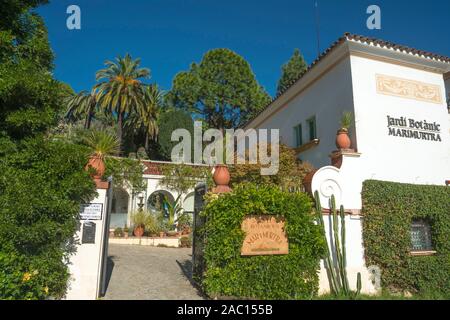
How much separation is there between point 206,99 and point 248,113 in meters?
4.12

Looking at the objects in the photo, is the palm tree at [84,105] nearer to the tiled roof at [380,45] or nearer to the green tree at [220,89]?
the green tree at [220,89]

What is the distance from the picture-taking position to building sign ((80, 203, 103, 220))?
20.8 feet

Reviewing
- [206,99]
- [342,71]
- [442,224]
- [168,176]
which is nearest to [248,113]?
[206,99]

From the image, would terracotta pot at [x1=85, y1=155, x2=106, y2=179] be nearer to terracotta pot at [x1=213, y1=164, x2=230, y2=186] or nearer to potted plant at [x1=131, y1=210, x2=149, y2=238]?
terracotta pot at [x1=213, y1=164, x2=230, y2=186]

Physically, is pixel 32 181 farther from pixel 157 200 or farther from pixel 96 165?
pixel 157 200

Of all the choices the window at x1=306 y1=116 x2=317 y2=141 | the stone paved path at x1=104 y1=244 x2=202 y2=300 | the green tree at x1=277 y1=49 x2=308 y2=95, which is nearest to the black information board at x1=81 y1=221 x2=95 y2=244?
the stone paved path at x1=104 y1=244 x2=202 y2=300

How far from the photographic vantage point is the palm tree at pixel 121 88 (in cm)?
2548

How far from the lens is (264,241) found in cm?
677

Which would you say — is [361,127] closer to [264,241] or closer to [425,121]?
[425,121]

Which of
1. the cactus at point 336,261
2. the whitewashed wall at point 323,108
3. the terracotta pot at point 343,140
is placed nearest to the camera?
the cactus at point 336,261

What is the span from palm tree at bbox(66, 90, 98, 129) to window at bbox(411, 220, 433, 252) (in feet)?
85.5

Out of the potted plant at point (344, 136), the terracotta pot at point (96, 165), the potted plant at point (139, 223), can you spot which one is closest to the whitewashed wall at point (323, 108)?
the potted plant at point (344, 136)

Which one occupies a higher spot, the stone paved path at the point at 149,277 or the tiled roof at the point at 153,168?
the tiled roof at the point at 153,168

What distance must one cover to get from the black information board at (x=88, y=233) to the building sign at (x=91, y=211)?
0.12 metres
